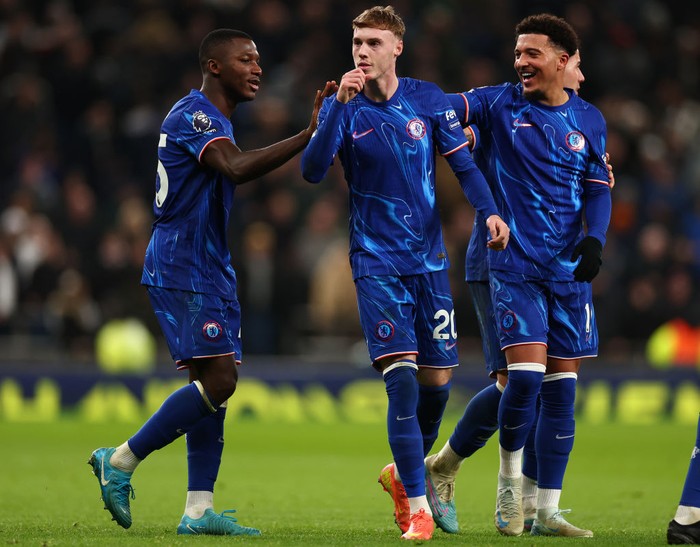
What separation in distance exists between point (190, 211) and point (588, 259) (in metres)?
1.98

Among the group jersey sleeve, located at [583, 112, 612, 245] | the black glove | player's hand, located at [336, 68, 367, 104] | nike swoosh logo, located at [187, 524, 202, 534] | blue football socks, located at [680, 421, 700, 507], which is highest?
player's hand, located at [336, 68, 367, 104]

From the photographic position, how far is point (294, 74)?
1739cm

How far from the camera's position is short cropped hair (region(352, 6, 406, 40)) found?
6.44 metres

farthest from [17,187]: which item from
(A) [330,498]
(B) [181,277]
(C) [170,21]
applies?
(B) [181,277]

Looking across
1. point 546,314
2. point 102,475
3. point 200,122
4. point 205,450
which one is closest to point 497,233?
point 546,314

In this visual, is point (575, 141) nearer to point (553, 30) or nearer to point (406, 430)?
point (553, 30)

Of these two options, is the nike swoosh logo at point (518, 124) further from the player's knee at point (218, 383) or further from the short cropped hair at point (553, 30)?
the player's knee at point (218, 383)

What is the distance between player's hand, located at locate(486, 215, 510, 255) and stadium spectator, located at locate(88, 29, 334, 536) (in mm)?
976

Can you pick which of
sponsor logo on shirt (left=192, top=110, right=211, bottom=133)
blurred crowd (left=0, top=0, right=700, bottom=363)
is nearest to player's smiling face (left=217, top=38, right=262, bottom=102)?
sponsor logo on shirt (left=192, top=110, right=211, bottom=133)

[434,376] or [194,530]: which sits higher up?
[434,376]

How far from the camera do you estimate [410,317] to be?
645 centimetres

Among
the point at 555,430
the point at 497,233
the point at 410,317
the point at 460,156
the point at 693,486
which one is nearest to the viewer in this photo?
the point at 693,486

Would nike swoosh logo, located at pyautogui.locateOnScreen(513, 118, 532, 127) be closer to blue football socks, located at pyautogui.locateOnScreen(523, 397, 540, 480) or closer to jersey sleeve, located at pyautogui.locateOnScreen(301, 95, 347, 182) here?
jersey sleeve, located at pyautogui.locateOnScreen(301, 95, 347, 182)

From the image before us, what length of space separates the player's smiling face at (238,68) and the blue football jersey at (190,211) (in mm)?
187
